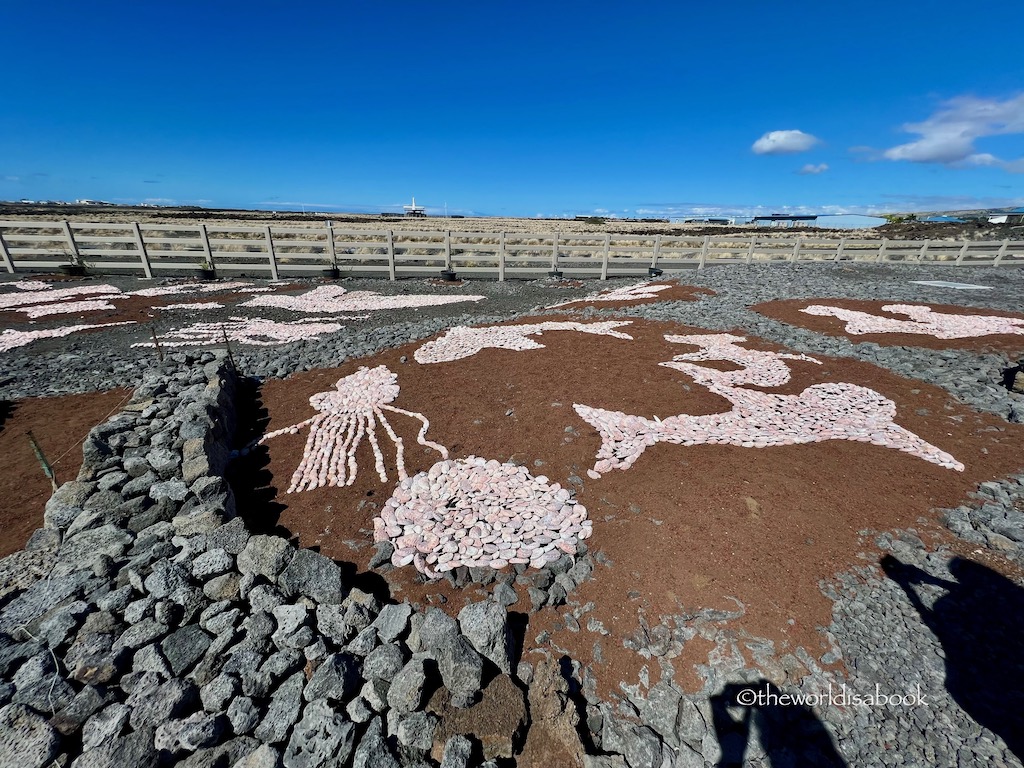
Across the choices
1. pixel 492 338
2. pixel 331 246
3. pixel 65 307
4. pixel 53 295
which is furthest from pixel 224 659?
pixel 331 246

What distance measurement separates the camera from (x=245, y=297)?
17172 mm

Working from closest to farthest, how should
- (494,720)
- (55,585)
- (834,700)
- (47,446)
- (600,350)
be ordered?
(494,720)
(834,700)
(55,585)
(47,446)
(600,350)

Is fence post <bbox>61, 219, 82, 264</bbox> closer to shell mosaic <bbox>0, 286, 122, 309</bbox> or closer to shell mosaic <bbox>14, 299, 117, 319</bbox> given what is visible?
shell mosaic <bbox>0, 286, 122, 309</bbox>

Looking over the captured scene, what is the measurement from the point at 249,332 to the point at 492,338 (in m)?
7.28

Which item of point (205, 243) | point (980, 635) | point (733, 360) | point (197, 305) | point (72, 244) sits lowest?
point (197, 305)

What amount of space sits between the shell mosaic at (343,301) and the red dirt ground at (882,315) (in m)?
10.5

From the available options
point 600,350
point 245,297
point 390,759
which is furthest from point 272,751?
point 245,297

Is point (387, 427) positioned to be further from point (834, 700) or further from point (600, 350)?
point (834, 700)

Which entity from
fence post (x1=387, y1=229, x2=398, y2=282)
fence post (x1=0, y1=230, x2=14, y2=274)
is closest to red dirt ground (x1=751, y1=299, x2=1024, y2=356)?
fence post (x1=387, y1=229, x2=398, y2=282)

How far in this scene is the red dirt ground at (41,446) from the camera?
470cm

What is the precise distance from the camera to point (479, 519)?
4.60m

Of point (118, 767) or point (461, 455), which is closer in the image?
point (118, 767)

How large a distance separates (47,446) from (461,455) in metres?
5.81

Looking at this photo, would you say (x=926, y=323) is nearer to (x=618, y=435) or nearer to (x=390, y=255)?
(x=618, y=435)
